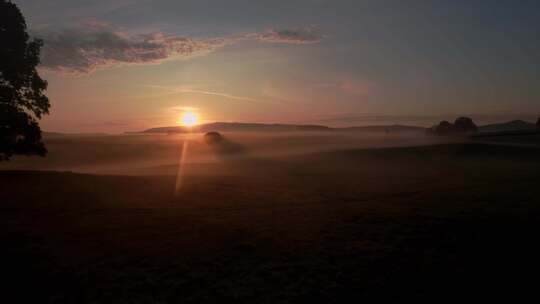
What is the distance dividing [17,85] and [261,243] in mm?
19942

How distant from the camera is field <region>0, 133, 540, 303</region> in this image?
7881 millimetres

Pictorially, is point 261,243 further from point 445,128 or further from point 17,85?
point 445,128

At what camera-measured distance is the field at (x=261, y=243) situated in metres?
7.88

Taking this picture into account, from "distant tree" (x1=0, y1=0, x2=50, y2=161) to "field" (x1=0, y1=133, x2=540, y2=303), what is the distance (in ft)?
7.07

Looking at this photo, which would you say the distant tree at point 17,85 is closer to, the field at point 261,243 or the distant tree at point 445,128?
the field at point 261,243

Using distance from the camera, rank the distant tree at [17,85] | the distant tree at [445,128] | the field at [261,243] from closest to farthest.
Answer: the field at [261,243] → the distant tree at [17,85] → the distant tree at [445,128]

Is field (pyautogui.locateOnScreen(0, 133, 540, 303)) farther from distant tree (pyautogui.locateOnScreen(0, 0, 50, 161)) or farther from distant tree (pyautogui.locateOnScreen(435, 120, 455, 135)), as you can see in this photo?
distant tree (pyautogui.locateOnScreen(435, 120, 455, 135))

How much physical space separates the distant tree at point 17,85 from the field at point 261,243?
2.16 meters

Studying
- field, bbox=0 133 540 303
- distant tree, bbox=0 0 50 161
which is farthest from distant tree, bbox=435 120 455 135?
distant tree, bbox=0 0 50 161

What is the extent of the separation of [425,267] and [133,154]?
6395 cm

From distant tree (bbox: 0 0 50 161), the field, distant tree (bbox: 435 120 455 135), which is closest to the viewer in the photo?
the field

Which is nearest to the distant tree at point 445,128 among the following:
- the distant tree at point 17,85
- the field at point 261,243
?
the field at point 261,243

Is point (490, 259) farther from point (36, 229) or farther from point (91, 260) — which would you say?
point (36, 229)

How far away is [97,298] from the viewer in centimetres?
751
